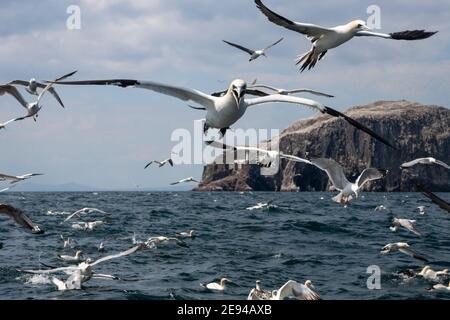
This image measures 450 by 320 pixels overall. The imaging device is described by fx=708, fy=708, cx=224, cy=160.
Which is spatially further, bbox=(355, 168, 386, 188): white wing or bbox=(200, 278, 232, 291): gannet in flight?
bbox=(355, 168, 386, 188): white wing

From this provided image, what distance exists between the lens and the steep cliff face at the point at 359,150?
12731 centimetres

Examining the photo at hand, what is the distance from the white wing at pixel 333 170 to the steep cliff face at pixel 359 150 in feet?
326

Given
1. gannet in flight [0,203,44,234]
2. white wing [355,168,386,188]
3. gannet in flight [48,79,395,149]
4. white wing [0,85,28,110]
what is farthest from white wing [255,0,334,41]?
white wing [0,85,28,110]

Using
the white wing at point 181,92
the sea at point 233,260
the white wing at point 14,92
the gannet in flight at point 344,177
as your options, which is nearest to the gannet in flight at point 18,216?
the white wing at point 181,92

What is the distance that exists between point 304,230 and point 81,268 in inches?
635

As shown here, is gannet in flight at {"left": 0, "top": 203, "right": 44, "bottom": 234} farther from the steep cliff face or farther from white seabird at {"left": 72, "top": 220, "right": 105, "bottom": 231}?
the steep cliff face

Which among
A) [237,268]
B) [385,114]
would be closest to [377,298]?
[237,268]

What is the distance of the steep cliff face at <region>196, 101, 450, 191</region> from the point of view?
127312mm

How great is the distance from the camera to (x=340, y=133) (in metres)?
133

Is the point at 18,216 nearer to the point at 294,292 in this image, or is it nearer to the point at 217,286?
the point at 294,292

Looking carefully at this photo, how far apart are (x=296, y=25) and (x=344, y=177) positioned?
6.08 meters

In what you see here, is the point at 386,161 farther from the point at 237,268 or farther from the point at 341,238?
the point at 237,268

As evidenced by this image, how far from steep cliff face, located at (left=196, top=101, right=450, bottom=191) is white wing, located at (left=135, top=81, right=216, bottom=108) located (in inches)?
4208

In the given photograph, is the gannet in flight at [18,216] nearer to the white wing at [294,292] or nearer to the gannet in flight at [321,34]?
the white wing at [294,292]
